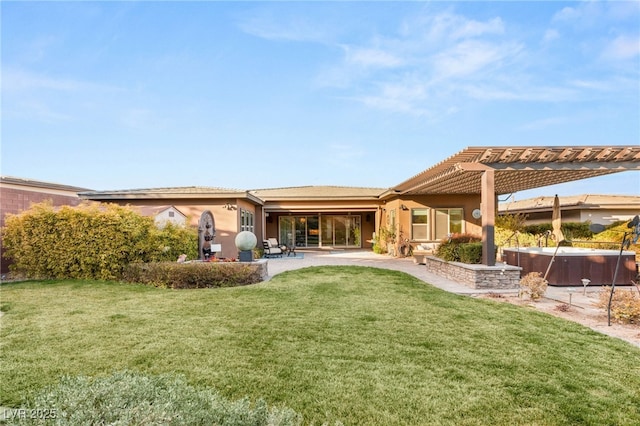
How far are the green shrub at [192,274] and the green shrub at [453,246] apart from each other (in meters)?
5.64

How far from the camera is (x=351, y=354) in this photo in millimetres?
4387

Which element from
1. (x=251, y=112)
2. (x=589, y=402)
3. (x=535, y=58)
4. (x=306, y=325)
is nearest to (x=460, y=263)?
(x=306, y=325)

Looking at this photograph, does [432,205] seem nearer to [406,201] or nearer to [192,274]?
[406,201]

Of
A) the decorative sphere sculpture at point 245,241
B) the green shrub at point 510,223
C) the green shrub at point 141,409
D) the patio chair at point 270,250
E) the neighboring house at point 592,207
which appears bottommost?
the patio chair at point 270,250

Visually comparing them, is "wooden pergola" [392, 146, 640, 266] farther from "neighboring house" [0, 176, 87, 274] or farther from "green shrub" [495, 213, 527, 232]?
"neighboring house" [0, 176, 87, 274]

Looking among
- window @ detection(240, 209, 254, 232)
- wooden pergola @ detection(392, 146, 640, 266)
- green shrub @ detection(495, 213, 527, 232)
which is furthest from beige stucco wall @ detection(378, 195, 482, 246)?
window @ detection(240, 209, 254, 232)

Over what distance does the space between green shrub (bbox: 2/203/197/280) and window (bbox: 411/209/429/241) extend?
38.4ft

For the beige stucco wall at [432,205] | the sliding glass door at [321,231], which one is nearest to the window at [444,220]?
the beige stucco wall at [432,205]

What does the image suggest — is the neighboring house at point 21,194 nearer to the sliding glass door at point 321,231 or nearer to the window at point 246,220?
the window at point 246,220

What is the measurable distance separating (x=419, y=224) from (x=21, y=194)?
15352 mm

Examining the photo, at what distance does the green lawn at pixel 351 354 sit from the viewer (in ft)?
10.5

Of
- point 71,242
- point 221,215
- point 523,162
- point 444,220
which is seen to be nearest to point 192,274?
point 71,242

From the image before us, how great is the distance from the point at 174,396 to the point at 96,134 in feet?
51.2

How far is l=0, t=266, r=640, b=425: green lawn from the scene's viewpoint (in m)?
3.21
